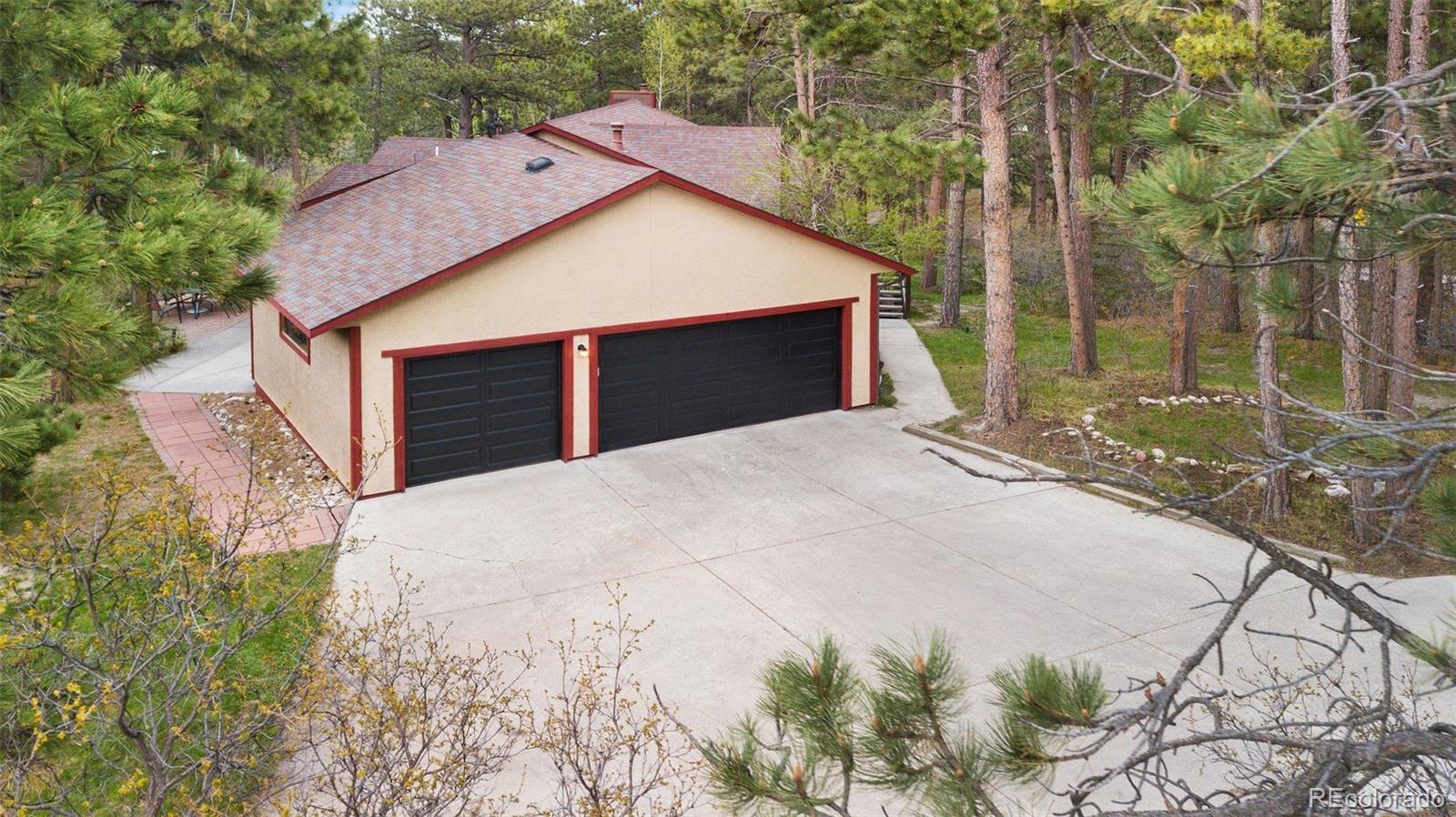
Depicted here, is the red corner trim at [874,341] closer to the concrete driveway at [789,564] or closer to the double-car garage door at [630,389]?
the double-car garage door at [630,389]

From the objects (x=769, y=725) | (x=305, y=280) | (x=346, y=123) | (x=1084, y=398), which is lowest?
(x=769, y=725)

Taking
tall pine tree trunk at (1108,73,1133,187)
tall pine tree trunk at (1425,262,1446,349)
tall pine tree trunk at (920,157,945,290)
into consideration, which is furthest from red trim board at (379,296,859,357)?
tall pine tree trunk at (920,157,945,290)

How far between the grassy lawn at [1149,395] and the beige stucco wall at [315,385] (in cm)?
790

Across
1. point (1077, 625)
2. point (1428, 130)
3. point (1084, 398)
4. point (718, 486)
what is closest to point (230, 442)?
point (718, 486)

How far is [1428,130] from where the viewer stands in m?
4.65

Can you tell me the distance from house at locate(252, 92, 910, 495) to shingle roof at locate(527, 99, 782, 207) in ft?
15.2

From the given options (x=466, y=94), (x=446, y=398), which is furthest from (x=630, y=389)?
(x=466, y=94)

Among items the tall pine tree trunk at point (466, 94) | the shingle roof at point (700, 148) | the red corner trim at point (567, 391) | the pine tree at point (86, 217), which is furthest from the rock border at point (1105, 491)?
the tall pine tree trunk at point (466, 94)

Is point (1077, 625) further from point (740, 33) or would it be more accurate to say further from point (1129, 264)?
point (1129, 264)

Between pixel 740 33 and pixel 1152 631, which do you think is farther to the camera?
pixel 740 33

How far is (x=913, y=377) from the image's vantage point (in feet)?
61.0

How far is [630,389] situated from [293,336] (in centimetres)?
480

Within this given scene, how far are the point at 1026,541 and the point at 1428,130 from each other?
22.9 feet

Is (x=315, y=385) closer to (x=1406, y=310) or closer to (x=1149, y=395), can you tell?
(x=1149, y=395)
